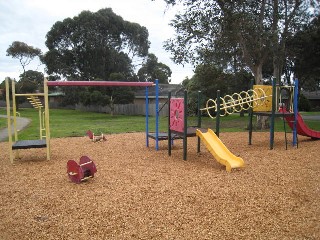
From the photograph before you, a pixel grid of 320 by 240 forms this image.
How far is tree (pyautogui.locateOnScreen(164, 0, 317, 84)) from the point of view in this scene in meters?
14.4

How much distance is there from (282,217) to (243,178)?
6.29 ft

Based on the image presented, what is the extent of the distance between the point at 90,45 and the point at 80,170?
39000 millimetres

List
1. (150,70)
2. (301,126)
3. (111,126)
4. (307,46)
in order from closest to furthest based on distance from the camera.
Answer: (301,126) → (111,126) → (307,46) → (150,70)

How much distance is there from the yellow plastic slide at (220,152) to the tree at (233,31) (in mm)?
8169

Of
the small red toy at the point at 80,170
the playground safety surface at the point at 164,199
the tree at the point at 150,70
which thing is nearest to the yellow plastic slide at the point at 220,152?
the playground safety surface at the point at 164,199

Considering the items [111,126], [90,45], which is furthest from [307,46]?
[90,45]

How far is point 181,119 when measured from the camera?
26.5 ft

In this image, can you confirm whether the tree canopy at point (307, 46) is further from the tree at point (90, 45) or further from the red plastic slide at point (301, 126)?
the tree at point (90, 45)

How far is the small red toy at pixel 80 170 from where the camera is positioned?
594cm

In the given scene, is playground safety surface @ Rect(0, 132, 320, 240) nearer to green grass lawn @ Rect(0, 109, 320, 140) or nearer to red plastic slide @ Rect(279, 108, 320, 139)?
red plastic slide @ Rect(279, 108, 320, 139)

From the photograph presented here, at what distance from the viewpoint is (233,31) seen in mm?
14625

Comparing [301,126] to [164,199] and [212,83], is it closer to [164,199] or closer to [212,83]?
[164,199]

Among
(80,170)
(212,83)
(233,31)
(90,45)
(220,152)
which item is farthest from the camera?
(90,45)

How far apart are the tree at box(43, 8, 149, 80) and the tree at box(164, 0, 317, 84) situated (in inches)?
1076
